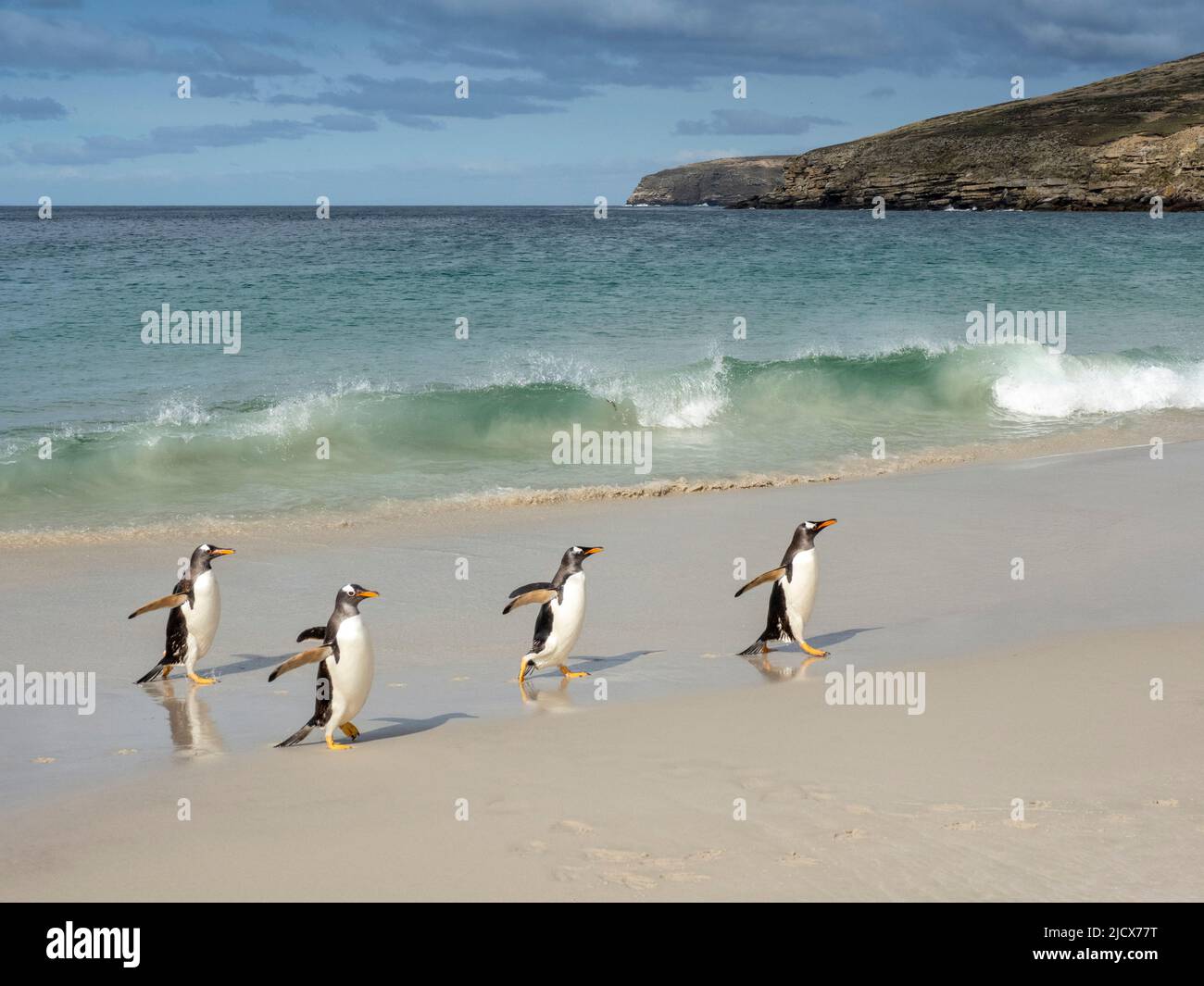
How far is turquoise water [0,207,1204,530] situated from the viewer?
1398 centimetres

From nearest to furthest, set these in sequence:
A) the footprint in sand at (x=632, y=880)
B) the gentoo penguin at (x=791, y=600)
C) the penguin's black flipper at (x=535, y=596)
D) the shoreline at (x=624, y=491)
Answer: the footprint in sand at (x=632, y=880)
the penguin's black flipper at (x=535, y=596)
the gentoo penguin at (x=791, y=600)
the shoreline at (x=624, y=491)

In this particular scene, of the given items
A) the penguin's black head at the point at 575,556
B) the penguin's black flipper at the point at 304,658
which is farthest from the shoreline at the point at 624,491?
the penguin's black flipper at the point at 304,658

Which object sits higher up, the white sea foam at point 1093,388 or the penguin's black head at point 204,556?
the white sea foam at point 1093,388

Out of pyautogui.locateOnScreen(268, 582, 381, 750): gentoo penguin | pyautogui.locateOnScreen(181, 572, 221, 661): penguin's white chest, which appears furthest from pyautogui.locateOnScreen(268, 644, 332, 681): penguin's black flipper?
pyautogui.locateOnScreen(181, 572, 221, 661): penguin's white chest

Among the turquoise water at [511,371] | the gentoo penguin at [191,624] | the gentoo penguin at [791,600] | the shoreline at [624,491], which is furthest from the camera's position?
the turquoise water at [511,371]

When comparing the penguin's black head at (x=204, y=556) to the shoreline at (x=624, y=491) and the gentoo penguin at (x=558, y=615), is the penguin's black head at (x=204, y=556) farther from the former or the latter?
the shoreline at (x=624, y=491)

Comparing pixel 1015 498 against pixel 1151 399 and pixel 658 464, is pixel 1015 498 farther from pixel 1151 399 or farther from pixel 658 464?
pixel 1151 399

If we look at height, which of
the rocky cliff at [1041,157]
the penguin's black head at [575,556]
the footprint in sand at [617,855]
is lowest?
the footprint in sand at [617,855]

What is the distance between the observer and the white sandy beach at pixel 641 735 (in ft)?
14.1

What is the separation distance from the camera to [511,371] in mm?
20016

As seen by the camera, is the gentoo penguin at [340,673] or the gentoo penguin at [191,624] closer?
the gentoo penguin at [340,673]

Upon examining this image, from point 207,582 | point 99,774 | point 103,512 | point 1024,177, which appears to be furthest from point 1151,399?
point 1024,177

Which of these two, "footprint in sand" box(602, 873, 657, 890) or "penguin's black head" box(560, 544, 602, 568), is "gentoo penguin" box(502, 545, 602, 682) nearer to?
"penguin's black head" box(560, 544, 602, 568)

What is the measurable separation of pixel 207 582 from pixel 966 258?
121ft
